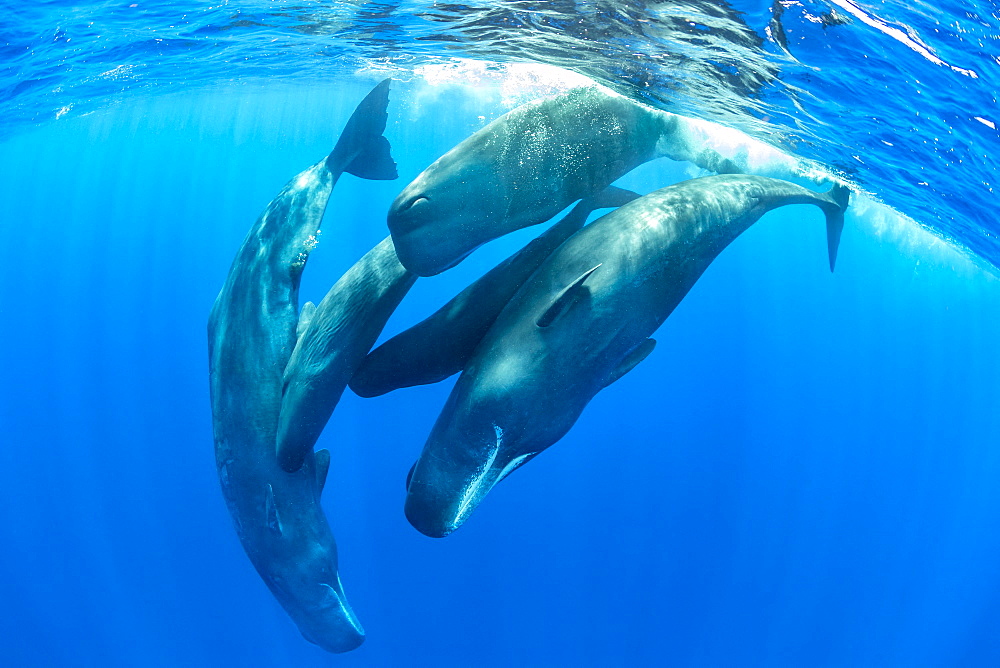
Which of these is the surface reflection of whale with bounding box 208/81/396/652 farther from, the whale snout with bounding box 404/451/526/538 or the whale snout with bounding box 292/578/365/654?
the whale snout with bounding box 404/451/526/538

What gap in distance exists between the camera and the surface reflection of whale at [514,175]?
369 cm

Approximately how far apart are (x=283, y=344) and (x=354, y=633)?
3.44 meters

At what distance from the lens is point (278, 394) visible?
516 centimetres

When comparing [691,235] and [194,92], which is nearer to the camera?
[691,235]

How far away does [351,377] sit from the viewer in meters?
4.16

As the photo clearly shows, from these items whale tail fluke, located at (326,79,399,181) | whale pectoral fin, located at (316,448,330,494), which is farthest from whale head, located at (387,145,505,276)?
whale tail fluke, located at (326,79,399,181)

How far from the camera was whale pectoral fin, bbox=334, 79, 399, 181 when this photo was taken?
6699mm

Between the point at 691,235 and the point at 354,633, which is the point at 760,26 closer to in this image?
the point at 691,235

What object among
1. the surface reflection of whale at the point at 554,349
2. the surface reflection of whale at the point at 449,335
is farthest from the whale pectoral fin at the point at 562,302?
the surface reflection of whale at the point at 449,335

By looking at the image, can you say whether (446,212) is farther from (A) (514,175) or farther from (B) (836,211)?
(B) (836,211)

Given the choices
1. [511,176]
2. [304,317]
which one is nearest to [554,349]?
[511,176]

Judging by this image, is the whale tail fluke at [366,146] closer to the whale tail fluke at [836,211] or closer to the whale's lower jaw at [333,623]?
the whale's lower jaw at [333,623]

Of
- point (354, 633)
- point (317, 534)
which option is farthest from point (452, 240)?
point (354, 633)

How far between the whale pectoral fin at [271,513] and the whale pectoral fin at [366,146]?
3.57 metres
